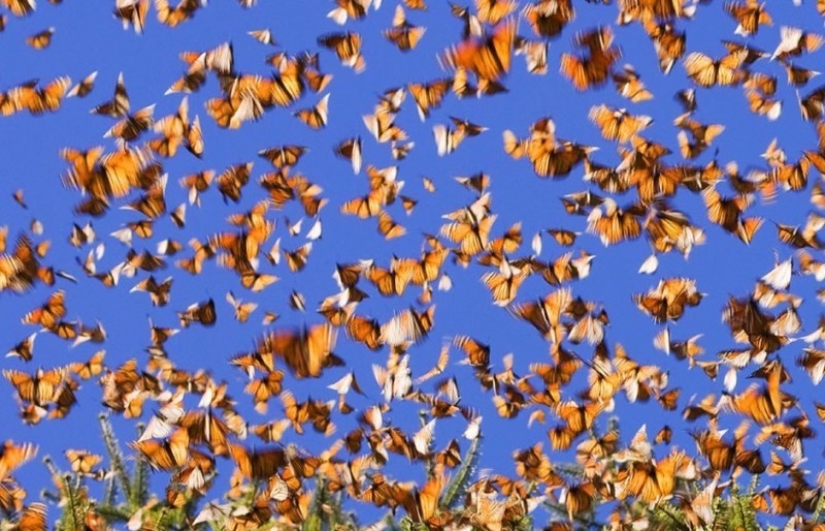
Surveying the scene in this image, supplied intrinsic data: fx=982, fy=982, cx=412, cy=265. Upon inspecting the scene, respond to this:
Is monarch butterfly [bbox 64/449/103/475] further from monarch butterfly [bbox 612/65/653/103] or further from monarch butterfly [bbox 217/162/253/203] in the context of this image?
monarch butterfly [bbox 612/65/653/103]

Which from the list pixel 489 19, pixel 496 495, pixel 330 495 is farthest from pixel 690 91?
pixel 330 495

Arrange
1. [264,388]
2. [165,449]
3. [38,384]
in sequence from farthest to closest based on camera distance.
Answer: [264,388], [38,384], [165,449]

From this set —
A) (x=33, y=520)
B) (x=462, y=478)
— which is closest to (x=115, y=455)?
(x=33, y=520)

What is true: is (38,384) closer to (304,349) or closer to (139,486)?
(139,486)

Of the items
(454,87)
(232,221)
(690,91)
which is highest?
(690,91)

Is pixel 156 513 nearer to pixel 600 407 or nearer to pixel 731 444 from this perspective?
pixel 600 407

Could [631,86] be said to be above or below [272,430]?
above

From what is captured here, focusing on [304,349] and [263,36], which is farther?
[263,36]

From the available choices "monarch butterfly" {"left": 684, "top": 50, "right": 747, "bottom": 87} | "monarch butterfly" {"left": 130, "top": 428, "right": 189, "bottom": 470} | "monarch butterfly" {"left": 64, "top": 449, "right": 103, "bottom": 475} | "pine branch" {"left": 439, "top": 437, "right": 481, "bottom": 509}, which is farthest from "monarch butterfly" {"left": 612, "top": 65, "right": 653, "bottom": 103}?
"monarch butterfly" {"left": 64, "top": 449, "right": 103, "bottom": 475}
